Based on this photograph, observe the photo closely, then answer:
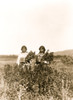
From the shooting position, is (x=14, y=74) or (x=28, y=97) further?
(x=14, y=74)

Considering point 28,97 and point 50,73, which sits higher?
point 50,73

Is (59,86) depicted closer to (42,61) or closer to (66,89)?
(66,89)

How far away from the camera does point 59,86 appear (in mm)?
7504

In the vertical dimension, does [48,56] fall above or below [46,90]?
above

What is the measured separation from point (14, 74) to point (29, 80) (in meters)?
0.70

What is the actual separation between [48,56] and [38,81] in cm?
79

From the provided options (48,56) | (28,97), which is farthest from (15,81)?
(48,56)

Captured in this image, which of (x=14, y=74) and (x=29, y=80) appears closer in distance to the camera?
(x=29, y=80)

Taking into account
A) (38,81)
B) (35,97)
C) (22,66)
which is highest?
(22,66)

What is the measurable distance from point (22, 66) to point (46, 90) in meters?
1.02

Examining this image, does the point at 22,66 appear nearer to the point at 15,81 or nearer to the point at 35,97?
the point at 15,81

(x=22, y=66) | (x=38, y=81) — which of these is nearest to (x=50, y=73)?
(x=38, y=81)

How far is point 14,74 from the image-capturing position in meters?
7.79

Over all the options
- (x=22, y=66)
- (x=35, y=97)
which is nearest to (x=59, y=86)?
(x=35, y=97)
